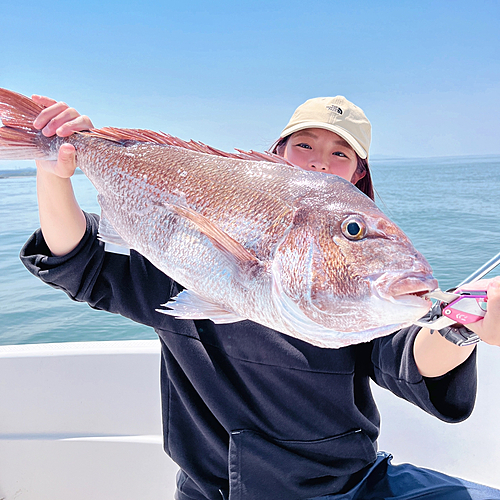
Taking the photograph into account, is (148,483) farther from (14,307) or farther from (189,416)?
(14,307)

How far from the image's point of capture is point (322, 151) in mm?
1553

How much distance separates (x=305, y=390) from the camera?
1.50 m

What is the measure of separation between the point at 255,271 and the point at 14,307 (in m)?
7.59

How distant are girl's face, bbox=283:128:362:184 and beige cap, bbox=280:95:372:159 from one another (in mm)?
47

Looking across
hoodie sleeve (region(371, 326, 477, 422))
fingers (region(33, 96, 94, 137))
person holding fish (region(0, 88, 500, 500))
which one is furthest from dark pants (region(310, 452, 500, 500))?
fingers (region(33, 96, 94, 137))

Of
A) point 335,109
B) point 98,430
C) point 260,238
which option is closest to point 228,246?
point 260,238

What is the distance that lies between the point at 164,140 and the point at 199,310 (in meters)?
0.53

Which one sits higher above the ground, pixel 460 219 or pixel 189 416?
pixel 460 219

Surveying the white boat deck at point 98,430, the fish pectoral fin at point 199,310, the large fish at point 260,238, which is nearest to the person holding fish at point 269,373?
the large fish at point 260,238

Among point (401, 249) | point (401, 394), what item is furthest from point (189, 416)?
point (401, 249)

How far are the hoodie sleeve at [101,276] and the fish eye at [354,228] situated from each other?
2.93 feet

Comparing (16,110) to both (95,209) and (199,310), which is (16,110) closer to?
(199,310)

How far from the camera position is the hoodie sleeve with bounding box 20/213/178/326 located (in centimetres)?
139

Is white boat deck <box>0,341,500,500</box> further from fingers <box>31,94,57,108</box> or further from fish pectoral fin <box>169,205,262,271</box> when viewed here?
fish pectoral fin <box>169,205,262,271</box>
